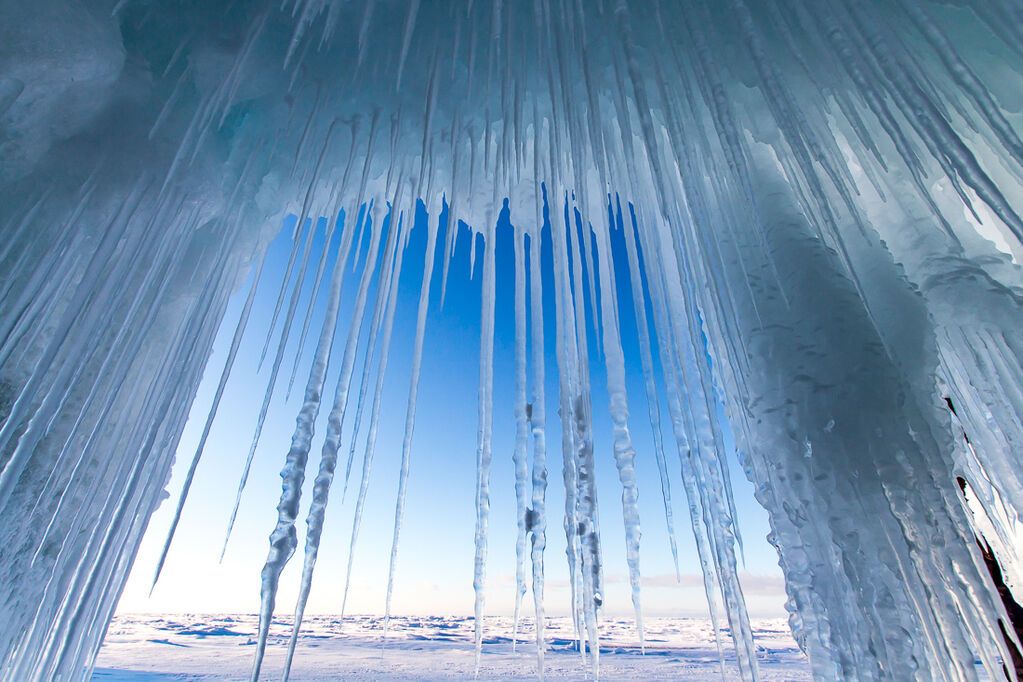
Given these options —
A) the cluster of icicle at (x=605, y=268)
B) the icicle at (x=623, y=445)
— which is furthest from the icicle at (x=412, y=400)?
the icicle at (x=623, y=445)

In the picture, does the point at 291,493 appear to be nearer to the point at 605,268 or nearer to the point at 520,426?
the point at 520,426

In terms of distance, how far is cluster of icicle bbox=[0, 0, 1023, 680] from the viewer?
159cm

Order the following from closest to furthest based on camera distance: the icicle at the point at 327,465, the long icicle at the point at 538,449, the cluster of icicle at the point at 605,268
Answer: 1. the cluster of icicle at the point at 605,268
2. the icicle at the point at 327,465
3. the long icicle at the point at 538,449

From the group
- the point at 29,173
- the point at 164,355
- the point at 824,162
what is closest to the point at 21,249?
the point at 29,173

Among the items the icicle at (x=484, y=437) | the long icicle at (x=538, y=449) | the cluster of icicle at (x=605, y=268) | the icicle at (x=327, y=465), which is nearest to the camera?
the cluster of icicle at (x=605, y=268)

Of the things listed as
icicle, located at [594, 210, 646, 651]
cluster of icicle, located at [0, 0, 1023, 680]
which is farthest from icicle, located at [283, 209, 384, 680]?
icicle, located at [594, 210, 646, 651]

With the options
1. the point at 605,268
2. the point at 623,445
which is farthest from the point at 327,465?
the point at 605,268

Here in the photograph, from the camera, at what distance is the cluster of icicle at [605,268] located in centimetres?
159

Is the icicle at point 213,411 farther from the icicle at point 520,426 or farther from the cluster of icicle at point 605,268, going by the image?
the icicle at point 520,426

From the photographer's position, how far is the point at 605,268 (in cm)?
279

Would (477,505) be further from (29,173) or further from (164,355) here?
(29,173)

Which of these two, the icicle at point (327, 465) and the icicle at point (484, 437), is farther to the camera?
the icicle at point (484, 437)

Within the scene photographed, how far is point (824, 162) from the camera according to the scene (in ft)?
6.07

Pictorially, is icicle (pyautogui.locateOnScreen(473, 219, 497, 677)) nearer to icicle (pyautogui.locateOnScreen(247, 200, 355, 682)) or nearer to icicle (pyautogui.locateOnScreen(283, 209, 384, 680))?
icicle (pyautogui.locateOnScreen(283, 209, 384, 680))
